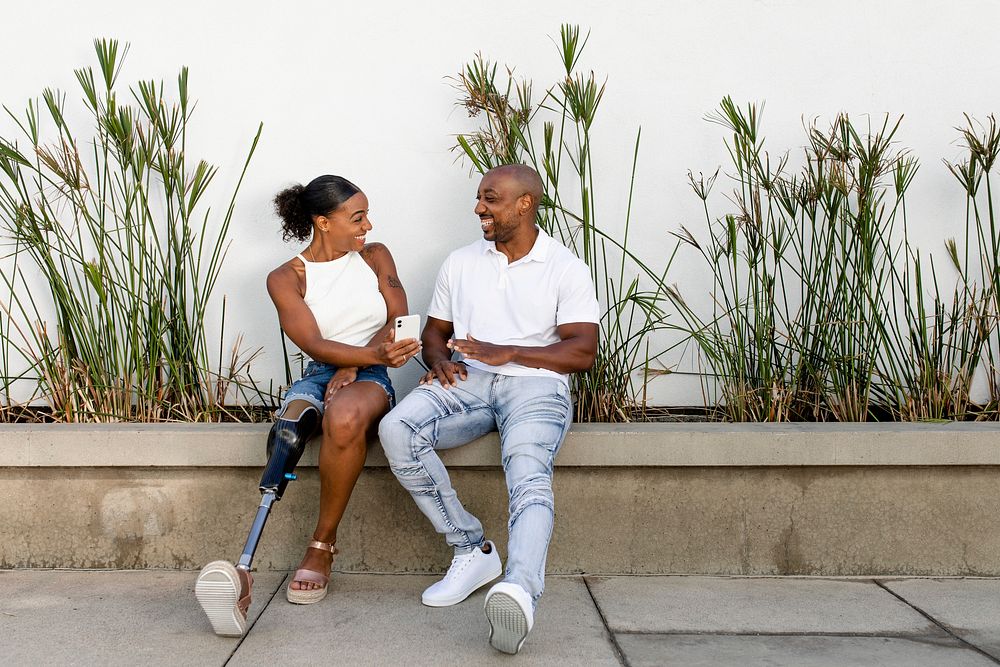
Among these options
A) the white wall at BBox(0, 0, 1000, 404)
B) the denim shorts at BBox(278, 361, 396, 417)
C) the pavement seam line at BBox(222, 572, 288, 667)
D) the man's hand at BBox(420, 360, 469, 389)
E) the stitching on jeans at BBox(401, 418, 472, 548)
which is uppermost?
the white wall at BBox(0, 0, 1000, 404)

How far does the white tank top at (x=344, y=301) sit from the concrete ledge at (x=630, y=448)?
1.22 feet

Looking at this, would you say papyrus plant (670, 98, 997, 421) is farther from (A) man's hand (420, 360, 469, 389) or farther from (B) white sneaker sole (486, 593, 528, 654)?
(B) white sneaker sole (486, 593, 528, 654)

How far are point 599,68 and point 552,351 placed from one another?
4.01ft

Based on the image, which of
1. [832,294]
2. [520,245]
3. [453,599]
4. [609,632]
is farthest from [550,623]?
[832,294]

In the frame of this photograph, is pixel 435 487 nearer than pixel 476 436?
Yes

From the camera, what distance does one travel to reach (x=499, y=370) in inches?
118

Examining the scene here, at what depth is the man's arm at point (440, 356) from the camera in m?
3.01

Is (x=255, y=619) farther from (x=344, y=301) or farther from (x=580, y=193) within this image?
(x=580, y=193)

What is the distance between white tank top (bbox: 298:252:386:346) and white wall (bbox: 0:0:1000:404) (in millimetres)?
497

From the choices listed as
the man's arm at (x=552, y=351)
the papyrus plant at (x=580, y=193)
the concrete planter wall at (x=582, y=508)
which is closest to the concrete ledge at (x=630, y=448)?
the concrete planter wall at (x=582, y=508)

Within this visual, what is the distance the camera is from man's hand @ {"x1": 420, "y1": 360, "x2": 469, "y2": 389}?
118 inches

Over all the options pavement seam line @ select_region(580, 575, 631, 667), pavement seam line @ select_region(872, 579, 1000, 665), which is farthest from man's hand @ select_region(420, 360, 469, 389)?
pavement seam line @ select_region(872, 579, 1000, 665)

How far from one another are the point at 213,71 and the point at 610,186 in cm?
149

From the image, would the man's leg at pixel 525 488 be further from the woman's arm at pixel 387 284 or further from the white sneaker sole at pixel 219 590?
the white sneaker sole at pixel 219 590
